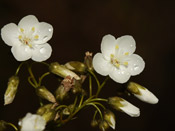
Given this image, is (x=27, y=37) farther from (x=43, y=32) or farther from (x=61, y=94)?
(x=61, y=94)

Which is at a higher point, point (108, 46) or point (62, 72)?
point (108, 46)

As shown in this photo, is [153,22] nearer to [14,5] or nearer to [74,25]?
[74,25]

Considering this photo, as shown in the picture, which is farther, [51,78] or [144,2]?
[144,2]

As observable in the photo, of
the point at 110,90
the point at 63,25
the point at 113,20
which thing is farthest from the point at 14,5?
the point at 110,90

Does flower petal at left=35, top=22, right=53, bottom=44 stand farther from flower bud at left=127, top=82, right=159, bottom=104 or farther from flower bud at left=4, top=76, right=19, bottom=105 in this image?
flower bud at left=127, top=82, right=159, bottom=104

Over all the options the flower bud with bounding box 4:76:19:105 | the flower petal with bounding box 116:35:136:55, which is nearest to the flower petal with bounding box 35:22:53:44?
the flower bud with bounding box 4:76:19:105

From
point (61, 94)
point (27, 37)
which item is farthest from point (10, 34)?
point (61, 94)
